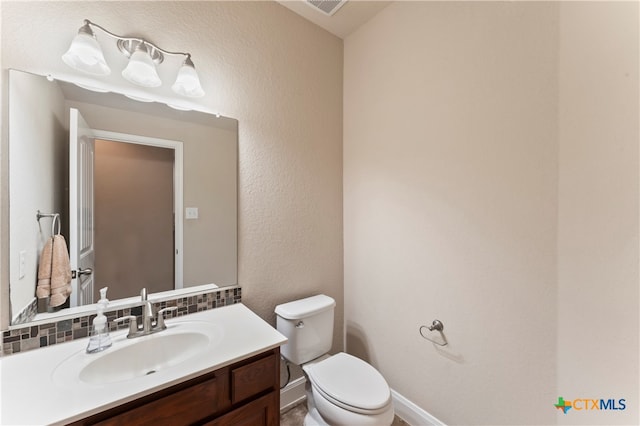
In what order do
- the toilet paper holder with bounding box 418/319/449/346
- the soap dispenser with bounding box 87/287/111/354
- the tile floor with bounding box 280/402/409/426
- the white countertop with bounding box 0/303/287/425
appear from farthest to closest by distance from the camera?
the tile floor with bounding box 280/402/409/426 → the toilet paper holder with bounding box 418/319/449/346 → the soap dispenser with bounding box 87/287/111/354 → the white countertop with bounding box 0/303/287/425

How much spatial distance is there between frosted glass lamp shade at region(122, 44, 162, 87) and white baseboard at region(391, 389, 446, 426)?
227 cm

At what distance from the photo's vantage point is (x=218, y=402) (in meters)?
0.96

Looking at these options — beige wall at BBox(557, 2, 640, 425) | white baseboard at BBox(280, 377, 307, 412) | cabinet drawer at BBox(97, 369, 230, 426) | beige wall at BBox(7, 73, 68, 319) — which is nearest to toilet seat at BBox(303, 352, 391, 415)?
white baseboard at BBox(280, 377, 307, 412)

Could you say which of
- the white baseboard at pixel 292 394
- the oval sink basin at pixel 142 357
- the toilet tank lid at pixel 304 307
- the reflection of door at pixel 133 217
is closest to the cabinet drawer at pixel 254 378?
the oval sink basin at pixel 142 357

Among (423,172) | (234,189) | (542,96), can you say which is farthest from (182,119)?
(542,96)

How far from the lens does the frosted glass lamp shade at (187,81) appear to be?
1.30 metres

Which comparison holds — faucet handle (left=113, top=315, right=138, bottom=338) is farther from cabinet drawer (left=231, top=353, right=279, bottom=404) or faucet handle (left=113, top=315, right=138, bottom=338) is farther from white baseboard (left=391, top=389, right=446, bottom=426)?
white baseboard (left=391, top=389, right=446, bottom=426)

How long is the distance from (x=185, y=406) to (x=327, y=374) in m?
0.74

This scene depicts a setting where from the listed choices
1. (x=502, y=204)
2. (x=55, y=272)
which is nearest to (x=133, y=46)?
(x=55, y=272)

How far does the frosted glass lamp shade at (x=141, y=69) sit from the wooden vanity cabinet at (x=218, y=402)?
1.30m

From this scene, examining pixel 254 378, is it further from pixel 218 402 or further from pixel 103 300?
pixel 103 300

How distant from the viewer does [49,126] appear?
1084mm

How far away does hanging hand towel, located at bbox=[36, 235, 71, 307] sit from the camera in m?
1.05

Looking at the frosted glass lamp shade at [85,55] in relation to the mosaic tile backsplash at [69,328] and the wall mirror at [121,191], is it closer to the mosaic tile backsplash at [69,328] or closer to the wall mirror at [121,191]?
the wall mirror at [121,191]
